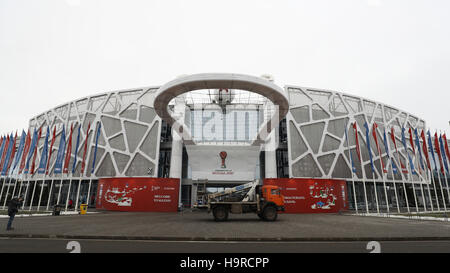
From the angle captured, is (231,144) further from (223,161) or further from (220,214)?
(220,214)

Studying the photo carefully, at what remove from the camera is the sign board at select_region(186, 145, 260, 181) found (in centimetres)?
3117

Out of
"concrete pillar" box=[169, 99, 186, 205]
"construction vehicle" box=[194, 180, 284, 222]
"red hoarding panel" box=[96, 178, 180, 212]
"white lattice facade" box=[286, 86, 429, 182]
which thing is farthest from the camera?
"white lattice facade" box=[286, 86, 429, 182]

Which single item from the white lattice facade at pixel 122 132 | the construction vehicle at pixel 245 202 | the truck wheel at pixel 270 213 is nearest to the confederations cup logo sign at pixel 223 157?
the white lattice facade at pixel 122 132

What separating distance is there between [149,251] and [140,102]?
3761 cm

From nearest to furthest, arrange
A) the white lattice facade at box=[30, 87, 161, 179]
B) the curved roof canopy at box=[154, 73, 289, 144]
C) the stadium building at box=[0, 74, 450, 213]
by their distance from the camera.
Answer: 1. the curved roof canopy at box=[154, 73, 289, 144]
2. the stadium building at box=[0, 74, 450, 213]
3. the white lattice facade at box=[30, 87, 161, 179]

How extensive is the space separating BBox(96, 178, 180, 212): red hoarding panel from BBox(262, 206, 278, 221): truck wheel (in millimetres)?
14604

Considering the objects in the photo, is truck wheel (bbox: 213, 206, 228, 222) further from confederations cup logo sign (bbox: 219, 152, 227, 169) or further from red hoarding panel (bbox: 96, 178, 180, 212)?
confederations cup logo sign (bbox: 219, 152, 227, 169)

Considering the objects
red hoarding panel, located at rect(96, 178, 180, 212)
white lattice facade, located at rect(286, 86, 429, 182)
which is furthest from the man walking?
white lattice facade, located at rect(286, 86, 429, 182)

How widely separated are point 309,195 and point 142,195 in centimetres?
2053

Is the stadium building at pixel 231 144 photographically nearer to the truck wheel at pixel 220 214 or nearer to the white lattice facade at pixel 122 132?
the white lattice facade at pixel 122 132

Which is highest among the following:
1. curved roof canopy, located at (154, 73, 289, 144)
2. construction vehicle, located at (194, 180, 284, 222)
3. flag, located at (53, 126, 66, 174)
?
curved roof canopy, located at (154, 73, 289, 144)

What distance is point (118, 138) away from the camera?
39375 millimetres

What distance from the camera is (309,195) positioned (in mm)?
25906
